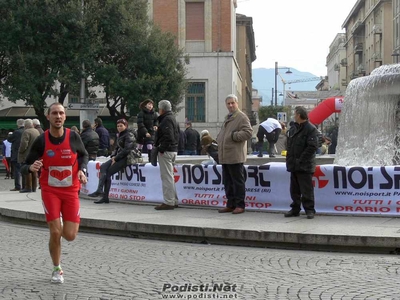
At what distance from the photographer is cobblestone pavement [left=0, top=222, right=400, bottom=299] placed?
6.65 metres

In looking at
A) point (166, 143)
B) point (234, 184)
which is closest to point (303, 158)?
point (234, 184)

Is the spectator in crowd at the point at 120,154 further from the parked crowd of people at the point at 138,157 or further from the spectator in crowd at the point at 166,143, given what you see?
the spectator in crowd at the point at 166,143

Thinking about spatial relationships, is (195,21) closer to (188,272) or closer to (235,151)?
(235,151)

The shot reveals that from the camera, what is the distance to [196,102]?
4634 cm

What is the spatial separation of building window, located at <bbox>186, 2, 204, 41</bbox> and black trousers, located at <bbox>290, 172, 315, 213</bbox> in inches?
1387

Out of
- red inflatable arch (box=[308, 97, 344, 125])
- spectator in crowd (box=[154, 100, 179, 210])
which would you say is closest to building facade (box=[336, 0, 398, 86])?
red inflatable arch (box=[308, 97, 344, 125])

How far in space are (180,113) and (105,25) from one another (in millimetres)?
11447

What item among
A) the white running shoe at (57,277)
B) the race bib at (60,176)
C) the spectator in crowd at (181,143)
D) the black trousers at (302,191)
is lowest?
the white running shoe at (57,277)

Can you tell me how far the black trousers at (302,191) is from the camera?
1105cm

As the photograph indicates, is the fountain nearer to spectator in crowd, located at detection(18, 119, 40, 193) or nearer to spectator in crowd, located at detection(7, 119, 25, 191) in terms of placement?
spectator in crowd, located at detection(18, 119, 40, 193)

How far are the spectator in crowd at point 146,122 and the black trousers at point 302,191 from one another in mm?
3912

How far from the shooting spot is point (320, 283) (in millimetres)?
7098

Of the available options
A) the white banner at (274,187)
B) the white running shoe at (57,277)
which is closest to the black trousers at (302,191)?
the white banner at (274,187)

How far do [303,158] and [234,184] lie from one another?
1384 mm
